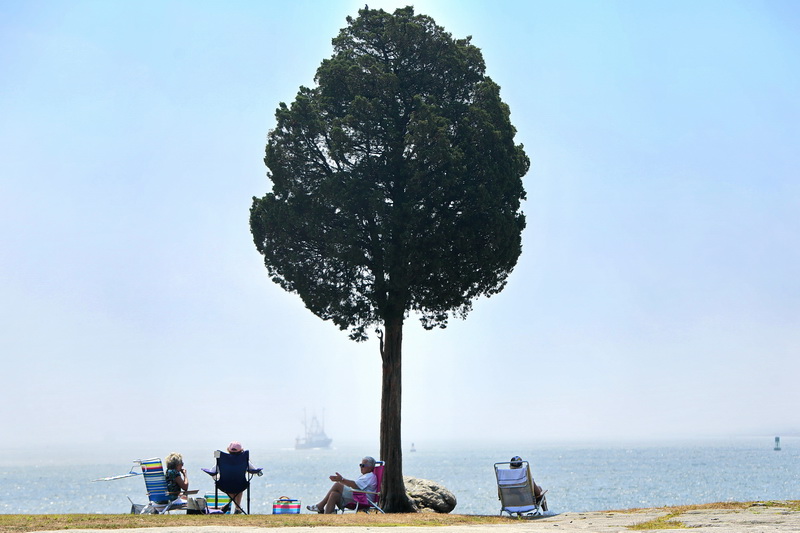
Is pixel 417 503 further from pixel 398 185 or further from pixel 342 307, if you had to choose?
pixel 398 185

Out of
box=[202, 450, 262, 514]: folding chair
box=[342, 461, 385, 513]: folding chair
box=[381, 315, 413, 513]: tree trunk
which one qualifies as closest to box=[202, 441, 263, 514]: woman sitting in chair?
box=[202, 450, 262, 514]: folding chair

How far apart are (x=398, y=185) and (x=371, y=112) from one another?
5.27 feet

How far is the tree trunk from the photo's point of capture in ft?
57.5

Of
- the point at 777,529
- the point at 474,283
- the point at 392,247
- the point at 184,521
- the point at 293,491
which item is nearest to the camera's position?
the point at 777,529

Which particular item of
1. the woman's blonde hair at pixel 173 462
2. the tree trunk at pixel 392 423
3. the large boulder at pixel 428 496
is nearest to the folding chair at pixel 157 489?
the woman's blonde hair at pixel 173 462

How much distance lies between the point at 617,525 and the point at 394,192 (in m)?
8.59

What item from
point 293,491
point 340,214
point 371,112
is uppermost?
point 371,112

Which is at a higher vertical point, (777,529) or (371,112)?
(371,112)

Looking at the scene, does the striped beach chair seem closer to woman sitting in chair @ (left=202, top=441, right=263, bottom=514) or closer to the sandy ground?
woman sitting in chair @ (left=202, top=441, right=263, bottom=514)

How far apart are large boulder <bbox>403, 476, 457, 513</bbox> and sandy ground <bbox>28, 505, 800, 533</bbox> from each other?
513 cm

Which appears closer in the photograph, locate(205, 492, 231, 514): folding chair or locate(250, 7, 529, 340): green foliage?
locate(205, 492, 231, 514): folding chair

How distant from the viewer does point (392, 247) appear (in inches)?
683

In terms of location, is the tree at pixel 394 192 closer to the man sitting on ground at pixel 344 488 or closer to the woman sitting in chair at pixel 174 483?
the man sitting on ground at pixel 344 488

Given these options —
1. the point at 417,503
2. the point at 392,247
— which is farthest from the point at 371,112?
the point at 417,503
